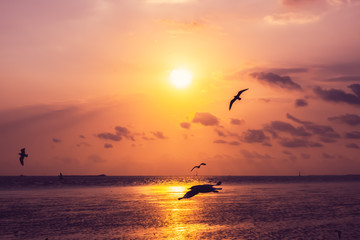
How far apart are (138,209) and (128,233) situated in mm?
22769

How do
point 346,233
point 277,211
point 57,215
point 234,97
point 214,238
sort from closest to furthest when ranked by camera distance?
1. point 234,97
2. point 214,238
3. point 346,233
4. point 57,215
5. point 277,211

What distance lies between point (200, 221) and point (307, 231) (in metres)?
13.7

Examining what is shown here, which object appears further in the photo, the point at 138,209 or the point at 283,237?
the point at 138,209

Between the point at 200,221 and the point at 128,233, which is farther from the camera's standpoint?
the point at 200,221

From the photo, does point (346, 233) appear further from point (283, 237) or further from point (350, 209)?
point (350, 209)

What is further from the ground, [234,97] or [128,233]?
[234,97]

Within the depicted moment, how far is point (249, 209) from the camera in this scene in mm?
65438

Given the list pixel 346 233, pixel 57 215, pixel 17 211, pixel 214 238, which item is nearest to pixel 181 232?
pixel 214 238

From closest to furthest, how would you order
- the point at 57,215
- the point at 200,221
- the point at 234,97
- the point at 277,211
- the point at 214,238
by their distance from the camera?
the point at 234,97
the point at 214,238
the point at 200,221
the point at 57,215
the point at 277,211

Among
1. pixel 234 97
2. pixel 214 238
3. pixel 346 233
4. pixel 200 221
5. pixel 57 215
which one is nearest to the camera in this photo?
pixel 234 97

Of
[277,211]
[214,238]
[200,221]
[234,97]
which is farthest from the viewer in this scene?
[277,211]

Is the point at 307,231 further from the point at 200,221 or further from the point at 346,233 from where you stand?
the point at 200,221

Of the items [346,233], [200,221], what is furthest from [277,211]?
[346,233]

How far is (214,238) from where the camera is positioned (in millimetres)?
40844
